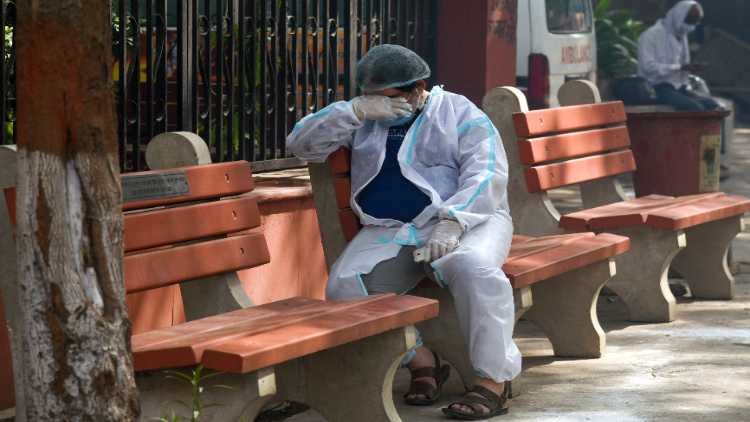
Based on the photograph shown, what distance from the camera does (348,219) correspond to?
18.4 ft

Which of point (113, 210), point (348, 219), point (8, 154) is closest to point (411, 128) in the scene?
Result: point (348, 219)

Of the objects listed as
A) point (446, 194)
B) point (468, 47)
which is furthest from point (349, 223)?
point (468, 47)

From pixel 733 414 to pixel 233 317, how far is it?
6.19 feet

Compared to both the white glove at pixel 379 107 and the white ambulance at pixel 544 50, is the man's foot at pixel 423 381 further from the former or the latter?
the white ambulance at pixel 544 50

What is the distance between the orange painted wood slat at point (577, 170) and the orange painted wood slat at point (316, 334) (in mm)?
2268

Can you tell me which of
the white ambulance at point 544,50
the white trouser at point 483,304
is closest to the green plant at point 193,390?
the white trouser at point 483,304

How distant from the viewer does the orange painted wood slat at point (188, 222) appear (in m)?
4.51

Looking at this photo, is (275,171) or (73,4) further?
(275,171)

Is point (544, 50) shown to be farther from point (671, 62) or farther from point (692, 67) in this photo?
point (671, 62)

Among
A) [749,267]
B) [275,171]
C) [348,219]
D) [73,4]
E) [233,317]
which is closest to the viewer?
[73,4]

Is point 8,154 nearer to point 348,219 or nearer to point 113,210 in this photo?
point 113,210

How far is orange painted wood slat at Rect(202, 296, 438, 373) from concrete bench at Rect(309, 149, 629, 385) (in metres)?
0.75

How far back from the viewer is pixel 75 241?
328 centimetres

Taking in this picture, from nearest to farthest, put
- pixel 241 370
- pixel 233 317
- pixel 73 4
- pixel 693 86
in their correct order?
pixel 73 4 < pixel 241 370 < pixel 233 317 < pixel 693 86
